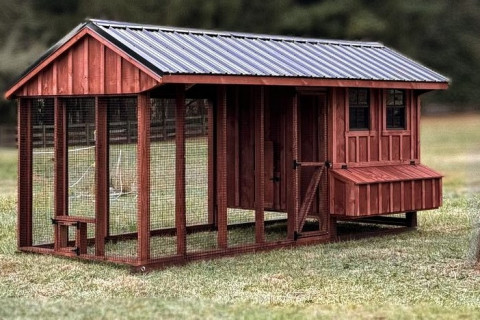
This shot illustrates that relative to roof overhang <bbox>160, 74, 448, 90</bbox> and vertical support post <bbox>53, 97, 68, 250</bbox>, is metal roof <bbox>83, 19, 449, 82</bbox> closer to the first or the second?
roof overhang <bbox>160, 74, 448, 90</bbox>

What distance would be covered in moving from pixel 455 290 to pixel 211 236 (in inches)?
182

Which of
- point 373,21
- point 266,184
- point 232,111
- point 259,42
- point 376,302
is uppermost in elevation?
point 373,21

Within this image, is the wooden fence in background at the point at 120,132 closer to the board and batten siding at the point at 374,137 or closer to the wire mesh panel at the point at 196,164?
the wire mesh panel at the point at 196,164

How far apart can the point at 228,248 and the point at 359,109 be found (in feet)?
11.4

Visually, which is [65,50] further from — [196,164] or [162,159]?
[196,164]

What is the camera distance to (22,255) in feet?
42.7

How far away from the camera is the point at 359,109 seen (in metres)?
15.1

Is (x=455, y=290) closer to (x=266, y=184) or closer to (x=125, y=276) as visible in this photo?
(x=125, y=276)

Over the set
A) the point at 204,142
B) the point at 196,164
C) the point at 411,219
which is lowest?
the point at 411,219

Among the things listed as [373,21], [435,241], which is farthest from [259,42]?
[373,21]

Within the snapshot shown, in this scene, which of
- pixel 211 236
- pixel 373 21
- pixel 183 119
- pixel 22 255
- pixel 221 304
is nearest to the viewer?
pixel 221 304

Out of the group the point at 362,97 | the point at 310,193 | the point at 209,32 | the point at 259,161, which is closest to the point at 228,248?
the point at 259,161

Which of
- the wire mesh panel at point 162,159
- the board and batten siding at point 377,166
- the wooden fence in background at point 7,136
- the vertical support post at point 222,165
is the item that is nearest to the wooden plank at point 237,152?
the board and batten siding at point 377,166

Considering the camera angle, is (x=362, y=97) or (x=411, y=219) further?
(x=411, y=219)
